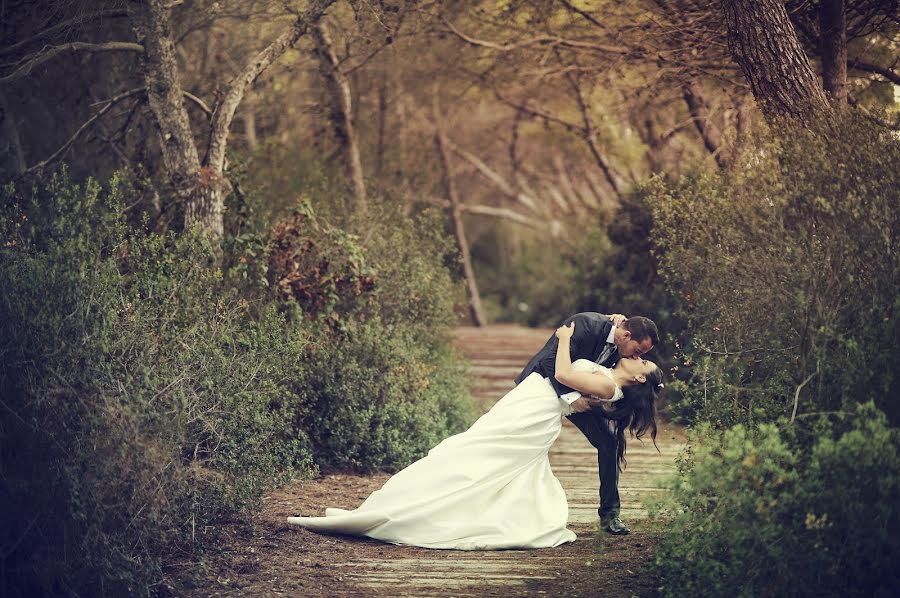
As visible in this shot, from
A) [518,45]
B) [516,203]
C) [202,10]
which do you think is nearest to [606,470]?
[518,45]

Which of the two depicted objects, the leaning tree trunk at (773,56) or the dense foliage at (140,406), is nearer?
the dense foliage at (140,406)

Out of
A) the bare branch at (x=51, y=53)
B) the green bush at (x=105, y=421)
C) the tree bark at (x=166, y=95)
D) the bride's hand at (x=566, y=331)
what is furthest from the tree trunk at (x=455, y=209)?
the green bush at (x=105, y=421)

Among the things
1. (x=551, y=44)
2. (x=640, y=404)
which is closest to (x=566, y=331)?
(x=640, y=404)

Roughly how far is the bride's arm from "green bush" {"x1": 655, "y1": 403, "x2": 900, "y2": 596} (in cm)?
144

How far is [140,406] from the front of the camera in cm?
554

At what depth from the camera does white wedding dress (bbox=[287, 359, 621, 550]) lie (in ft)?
21.6

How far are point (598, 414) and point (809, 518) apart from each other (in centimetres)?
234

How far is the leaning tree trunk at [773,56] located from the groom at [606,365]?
88.8 inches

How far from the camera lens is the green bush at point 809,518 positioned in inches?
187

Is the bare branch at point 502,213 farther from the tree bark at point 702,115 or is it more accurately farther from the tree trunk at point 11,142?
the tree trunk at point 11,142

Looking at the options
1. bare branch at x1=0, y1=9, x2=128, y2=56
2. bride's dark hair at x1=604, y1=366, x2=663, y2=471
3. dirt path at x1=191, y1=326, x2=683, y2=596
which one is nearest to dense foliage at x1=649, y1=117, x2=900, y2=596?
bride's dark hair at x1=604, y1=366, x2=663, y2=471

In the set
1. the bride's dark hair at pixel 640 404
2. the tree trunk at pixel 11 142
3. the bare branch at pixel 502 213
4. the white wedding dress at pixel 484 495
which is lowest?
the white wedding dress at pixel 484 495

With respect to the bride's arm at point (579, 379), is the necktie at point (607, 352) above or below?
above

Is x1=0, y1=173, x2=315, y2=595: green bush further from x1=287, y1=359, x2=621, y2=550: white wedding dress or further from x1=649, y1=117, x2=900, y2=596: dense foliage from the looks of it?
x1=649, y1=117, x2=900, y2=596: dense foliage
